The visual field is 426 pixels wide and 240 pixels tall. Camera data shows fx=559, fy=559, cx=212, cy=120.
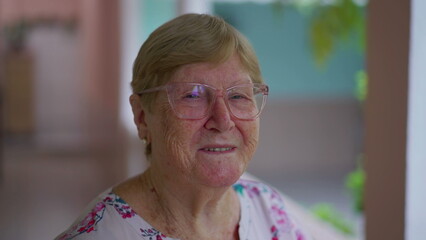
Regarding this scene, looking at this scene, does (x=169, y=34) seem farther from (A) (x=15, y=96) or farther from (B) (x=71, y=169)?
(A) (x=15, y=96)

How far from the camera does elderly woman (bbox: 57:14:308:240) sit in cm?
133

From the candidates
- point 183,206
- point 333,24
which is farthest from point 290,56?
point 183,206

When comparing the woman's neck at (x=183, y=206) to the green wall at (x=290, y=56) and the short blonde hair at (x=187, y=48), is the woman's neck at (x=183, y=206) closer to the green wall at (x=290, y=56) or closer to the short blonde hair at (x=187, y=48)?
the short blonde hair at (x=187, y=48)

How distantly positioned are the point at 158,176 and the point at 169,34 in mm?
370

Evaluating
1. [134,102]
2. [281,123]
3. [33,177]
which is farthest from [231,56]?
[281,123]

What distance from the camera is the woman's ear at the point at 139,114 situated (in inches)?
57.4

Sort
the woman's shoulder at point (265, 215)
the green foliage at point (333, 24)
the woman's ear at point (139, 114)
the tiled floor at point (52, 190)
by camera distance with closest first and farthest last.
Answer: the woman's ear at point (139, 114), the woman's shoulder at point (265, 215), the green foliage at point (333, 24), the tiled floor at point (52, 190)

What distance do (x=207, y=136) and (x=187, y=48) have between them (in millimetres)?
214

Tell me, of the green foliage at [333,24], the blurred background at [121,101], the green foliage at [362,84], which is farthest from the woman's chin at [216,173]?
the green foliage at [333,24]

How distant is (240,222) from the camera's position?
5.03 feet

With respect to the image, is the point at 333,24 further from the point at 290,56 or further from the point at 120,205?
the point at 290,56

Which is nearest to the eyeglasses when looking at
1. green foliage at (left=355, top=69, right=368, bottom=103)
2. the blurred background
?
green foliage at (left=355, top=69, right=368, bottom=103)

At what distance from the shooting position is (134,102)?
1468 millimetres

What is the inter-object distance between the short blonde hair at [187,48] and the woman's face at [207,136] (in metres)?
0.02
